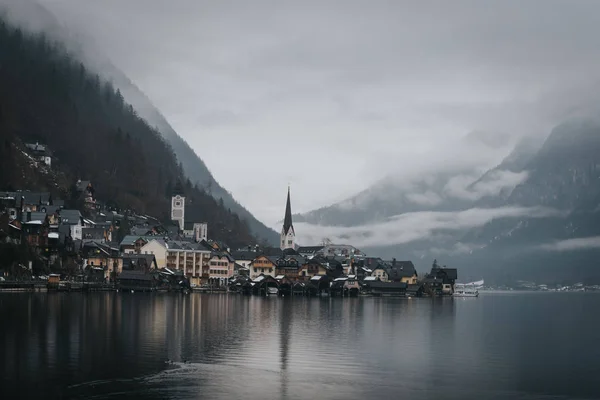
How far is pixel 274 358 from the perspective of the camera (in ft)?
165

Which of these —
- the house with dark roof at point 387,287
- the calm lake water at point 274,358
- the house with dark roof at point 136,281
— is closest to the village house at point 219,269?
the house with dark roof at point 136,281

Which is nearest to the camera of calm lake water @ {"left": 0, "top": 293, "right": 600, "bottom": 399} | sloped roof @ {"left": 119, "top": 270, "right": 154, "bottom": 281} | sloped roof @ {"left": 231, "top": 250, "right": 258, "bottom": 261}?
calm lake water @ {"left": 0, "top": 293, "right": 600, "bottom": 399}

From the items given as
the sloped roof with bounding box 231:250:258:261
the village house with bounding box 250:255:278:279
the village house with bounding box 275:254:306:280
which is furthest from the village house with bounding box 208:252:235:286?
the sloped roof with bounding box 231:250:258:261

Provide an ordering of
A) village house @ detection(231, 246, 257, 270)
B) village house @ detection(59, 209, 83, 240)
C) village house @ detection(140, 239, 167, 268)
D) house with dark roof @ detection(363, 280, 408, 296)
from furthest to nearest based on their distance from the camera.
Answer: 1. village house @ detection(231, 246, 257, 270)
2. house with dark roof @ detection(363, 280, 408, 296)
3. village house @ detection(140, 239, 167, 268)
4. village house @ detection(59, 209, 83, 240)

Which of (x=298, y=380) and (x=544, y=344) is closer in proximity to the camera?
(x=298, y=380)

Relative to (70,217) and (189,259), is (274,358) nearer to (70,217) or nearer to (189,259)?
(70,217)

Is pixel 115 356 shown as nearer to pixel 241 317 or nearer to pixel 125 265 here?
pixel 241 317

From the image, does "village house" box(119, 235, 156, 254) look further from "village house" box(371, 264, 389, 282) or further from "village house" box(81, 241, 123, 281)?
"village house" box(371, 264, 389, 282)

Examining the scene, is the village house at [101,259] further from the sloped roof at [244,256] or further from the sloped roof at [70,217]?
the sloped roof at [244,256]

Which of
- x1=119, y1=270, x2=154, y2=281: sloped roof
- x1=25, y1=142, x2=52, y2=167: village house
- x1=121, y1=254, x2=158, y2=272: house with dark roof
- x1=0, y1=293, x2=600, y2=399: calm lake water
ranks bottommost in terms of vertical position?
x1=0, y1=293, x2=600, y2=399: calm lake water

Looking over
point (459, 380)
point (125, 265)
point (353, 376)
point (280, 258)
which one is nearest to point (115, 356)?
point (353, 376)

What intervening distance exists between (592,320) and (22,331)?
252 feet

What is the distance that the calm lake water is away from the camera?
39.5 metres

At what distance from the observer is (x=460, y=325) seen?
85062 millimetres
